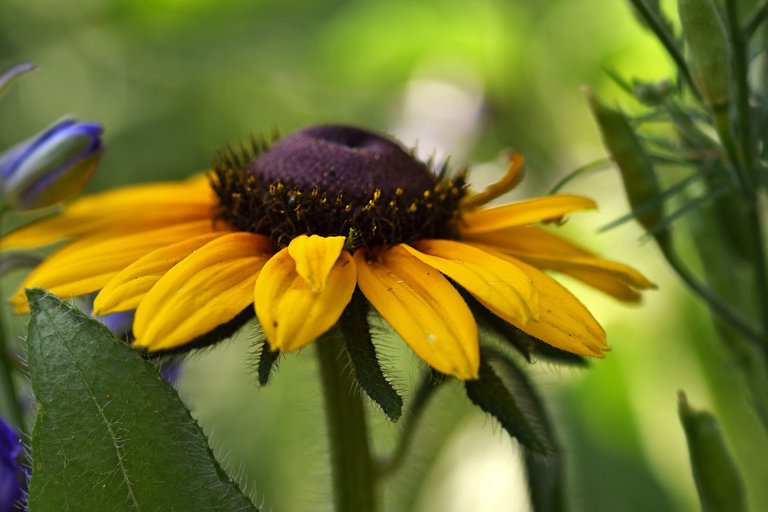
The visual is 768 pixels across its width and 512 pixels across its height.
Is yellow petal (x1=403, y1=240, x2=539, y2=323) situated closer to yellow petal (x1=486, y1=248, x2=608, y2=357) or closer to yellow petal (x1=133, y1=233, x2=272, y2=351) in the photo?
yellow petal (x1=486, y1=248, x2=608, y2=357)

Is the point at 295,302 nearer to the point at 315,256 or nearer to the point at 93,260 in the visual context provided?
the point at 315,256

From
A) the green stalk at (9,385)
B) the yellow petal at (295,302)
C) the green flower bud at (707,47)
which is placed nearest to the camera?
the yellow petal at (295,302)

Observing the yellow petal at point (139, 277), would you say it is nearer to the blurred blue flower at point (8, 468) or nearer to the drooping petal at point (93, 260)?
the drooping petal at point (93, 260)

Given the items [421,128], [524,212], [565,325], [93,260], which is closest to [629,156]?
[524,212]

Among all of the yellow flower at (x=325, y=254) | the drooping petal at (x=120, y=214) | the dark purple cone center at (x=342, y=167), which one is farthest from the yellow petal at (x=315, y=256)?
the drooping petal at (x=120, y=214)

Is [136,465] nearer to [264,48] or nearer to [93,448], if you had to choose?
[93,448]

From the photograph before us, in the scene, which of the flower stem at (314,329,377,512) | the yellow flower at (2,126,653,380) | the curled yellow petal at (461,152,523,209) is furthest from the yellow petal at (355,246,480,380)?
the curled yellow petal at (461,152,523,209)
